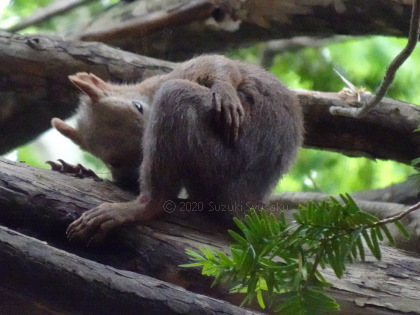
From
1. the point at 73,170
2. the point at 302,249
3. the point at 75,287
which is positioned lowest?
the point at 75,287

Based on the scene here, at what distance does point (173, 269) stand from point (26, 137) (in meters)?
1.93

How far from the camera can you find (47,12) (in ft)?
14.0

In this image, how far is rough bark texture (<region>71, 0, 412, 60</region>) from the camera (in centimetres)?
324

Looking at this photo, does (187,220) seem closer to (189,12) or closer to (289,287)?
(289,287)

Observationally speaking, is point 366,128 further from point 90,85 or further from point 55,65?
point 55,65

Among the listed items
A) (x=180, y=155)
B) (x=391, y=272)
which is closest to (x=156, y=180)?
(x=180, y=155)

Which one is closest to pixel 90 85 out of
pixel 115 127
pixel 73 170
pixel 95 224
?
pixel 115 127

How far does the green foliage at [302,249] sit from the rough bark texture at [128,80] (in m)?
1.82

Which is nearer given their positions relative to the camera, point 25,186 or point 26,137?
point 25,186

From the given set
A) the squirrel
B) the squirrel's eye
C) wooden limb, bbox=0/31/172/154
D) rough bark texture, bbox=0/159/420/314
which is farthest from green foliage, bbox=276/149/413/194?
rough bark texture, bbox=0/159/420/314

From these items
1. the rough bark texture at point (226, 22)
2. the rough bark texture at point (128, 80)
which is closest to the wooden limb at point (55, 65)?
the rough bark texture at point (128, 80)

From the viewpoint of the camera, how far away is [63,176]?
7.33 feet

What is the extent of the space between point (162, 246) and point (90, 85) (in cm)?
80

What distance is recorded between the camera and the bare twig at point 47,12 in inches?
163
